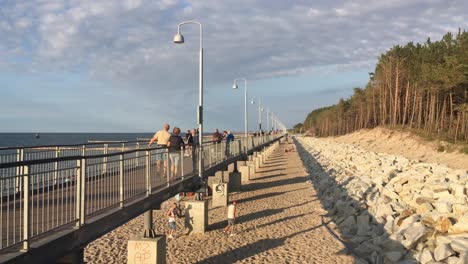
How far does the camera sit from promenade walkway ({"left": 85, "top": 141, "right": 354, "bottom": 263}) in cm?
1130

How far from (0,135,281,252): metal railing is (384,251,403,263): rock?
5.63 meters

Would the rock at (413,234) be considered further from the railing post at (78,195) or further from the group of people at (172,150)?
the railing post at (78,195)

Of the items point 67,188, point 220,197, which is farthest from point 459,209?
point 67,188

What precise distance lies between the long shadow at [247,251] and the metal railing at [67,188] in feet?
7.75

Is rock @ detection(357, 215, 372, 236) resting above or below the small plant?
below

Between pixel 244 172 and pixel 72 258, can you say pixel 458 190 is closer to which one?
pixel 72 258

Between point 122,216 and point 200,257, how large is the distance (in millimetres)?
4058

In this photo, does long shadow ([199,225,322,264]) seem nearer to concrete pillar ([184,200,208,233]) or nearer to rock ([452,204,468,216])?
concrete pillar ([184,200,208,233])

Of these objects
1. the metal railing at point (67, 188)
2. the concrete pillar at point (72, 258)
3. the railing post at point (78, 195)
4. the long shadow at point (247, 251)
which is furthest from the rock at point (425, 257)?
the railing post at point (78, 195)

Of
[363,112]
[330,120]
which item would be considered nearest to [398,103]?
[363,112]

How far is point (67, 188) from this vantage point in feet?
21.5

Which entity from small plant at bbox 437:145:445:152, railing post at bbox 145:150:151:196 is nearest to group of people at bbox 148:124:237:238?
railing post at bbox 145:150:151:196

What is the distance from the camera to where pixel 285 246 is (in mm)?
12266

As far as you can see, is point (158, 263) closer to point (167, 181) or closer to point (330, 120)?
point (167, 181)
